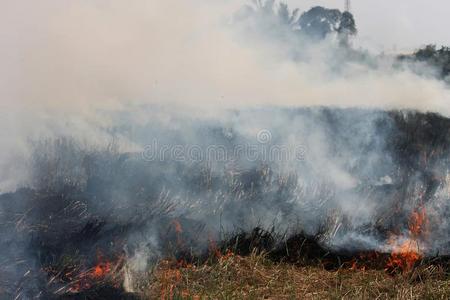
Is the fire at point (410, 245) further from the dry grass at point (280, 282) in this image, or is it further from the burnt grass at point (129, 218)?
the dry grass at point (280, 282)

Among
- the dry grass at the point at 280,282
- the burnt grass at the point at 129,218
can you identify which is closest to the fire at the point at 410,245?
the burnt grass at the point at 129,218

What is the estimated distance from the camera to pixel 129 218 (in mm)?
10055

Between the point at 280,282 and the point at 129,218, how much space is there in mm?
3005

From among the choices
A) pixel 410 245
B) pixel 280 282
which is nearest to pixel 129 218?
pixel 280 282

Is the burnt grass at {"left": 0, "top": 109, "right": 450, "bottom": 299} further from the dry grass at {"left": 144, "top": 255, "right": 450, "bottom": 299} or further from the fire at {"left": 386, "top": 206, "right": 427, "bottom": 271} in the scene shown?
the dry grass at {"left": 144, "top": 255, "right": 450, "bottom": 299}

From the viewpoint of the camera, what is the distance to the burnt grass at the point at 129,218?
8.20 meters

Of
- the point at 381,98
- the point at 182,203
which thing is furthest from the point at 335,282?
the point at 381,98

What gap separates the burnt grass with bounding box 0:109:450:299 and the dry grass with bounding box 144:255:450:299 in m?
0.39

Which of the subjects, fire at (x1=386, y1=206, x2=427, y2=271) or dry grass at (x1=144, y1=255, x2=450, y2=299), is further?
fire at (x1=386, y1=206, x2=427, y2=271)

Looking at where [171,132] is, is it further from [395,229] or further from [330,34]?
[330,34]

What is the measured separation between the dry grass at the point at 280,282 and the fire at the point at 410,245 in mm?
431

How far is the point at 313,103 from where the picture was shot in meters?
12.9

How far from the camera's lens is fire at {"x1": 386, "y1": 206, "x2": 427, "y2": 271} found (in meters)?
10.6

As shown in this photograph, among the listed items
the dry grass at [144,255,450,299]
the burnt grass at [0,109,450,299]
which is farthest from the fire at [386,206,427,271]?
the dry grass at [144,255,450,299]
